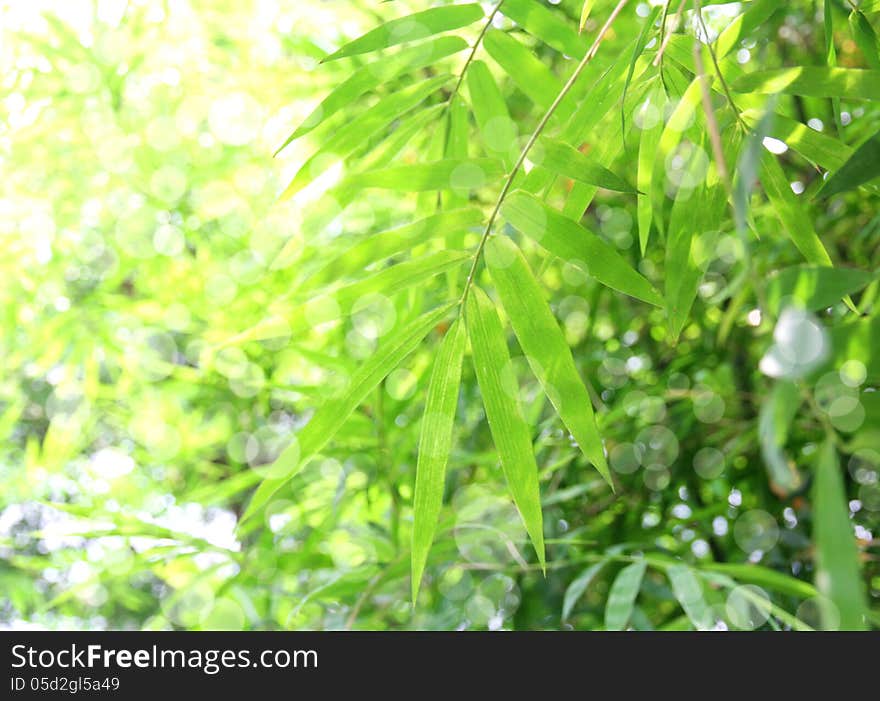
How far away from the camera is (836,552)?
0.24 meters

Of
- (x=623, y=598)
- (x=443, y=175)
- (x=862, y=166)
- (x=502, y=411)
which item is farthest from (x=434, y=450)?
(x=623, y=598)

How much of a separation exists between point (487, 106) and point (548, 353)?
251mm

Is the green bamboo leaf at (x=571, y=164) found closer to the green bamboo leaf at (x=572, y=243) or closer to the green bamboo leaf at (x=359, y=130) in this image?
the green bamboo leaf at (x=572, y=243)

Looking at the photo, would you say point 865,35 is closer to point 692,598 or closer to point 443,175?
point 443,175

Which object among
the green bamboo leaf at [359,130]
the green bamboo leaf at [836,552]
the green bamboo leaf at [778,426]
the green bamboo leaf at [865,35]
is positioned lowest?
the green bamboo leaf at [836,552]

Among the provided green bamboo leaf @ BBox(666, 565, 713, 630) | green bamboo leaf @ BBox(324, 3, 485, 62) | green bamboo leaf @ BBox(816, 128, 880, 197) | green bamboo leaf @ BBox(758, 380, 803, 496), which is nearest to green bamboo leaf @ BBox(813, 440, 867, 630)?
green bamboo leaf @ BBox(758, 380, 803, 496)

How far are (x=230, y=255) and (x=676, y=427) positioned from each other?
85 centimetres

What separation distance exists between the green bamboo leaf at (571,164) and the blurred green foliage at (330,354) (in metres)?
0.07

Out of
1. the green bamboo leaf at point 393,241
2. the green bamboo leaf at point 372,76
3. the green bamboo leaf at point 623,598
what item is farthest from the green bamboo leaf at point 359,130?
the green bamboo leaf at point 623,598

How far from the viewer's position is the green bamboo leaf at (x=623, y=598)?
28.9 inches

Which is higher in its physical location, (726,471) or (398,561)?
(726,471)
